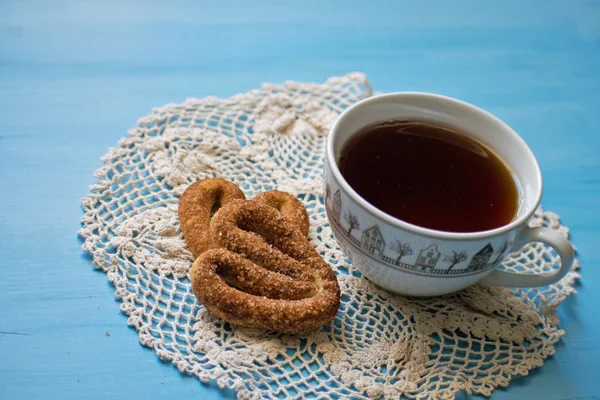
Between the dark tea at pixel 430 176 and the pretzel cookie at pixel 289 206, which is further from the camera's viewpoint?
the pretzel cookie at pixel 289 206

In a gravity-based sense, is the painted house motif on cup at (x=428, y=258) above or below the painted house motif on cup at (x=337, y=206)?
below

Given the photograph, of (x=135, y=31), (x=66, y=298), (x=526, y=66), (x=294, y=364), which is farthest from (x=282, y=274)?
(x=526, y=66)

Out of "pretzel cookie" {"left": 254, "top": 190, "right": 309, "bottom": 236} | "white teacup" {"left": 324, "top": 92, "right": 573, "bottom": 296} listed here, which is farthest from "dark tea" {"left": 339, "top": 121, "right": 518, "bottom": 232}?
"pretzel cookie" {"left": 254, "top": 190, "right": 309, "bottom": 236}

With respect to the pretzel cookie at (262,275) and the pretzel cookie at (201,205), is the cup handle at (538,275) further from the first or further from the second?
the pretzel cookie at (201,205)

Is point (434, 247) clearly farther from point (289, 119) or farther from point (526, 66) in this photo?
point (526, 66)

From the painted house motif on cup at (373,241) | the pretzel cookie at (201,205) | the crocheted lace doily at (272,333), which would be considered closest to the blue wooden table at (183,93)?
the crocheted lace doily at (272,333)

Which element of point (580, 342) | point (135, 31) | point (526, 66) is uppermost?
point (135, 31)

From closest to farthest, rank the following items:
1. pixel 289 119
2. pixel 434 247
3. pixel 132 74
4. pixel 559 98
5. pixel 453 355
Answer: pixel 434 247
pixel 453 355
pixel 289 119
pixel 132 74
pixel 559 98

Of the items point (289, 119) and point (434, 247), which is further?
point (289, 119)
